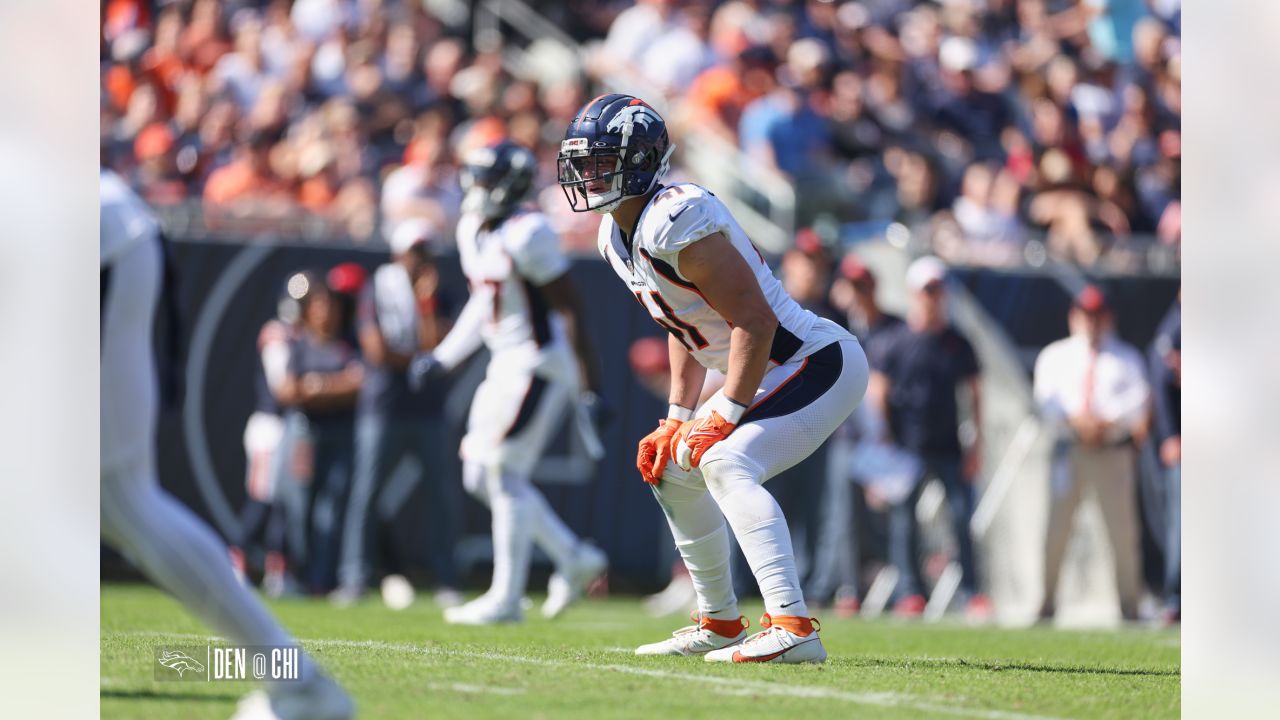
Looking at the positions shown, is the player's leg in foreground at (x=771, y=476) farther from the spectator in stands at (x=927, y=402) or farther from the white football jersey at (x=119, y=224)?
the spectator in stands at (x=927, y=402)

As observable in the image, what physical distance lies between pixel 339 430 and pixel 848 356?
19.1ft

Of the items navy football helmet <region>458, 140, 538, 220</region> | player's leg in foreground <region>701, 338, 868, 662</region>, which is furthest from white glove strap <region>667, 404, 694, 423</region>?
navy football helmet <region>458, 140, 538, 220</region>

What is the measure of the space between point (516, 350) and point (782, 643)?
3388 millimetres

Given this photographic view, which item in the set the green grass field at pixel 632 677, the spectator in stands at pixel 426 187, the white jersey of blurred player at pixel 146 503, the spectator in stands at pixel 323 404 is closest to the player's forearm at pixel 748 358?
the green grass field at pixel 632 677

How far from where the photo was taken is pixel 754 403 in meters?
5.92

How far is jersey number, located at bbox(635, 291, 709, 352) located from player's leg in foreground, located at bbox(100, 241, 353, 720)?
2.00m

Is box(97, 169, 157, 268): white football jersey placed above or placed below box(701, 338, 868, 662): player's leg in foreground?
above

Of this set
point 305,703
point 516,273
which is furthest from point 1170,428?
point 305,703

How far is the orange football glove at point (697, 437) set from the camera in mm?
5770

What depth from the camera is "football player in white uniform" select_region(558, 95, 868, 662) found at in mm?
5664

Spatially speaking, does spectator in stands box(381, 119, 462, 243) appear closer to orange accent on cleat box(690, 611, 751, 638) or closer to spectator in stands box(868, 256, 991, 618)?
spectator in stands box(868, 256, 991, 618)

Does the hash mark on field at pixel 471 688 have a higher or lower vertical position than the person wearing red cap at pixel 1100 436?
lower

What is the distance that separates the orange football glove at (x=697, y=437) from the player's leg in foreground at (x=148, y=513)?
5.88ft
